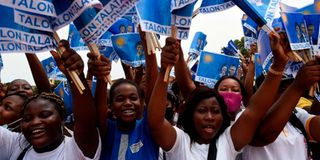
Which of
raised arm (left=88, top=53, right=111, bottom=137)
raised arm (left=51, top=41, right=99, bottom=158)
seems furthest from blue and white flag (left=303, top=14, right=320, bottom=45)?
raised arm (left=51, top=41, right=99, bottom=158)

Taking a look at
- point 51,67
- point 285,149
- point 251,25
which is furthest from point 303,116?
point 51,67

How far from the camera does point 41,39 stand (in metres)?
2.42

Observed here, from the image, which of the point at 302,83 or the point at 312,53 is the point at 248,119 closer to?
the point at 302,83

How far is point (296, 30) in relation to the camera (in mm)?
2668

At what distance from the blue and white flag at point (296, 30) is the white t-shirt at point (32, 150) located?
148 cm

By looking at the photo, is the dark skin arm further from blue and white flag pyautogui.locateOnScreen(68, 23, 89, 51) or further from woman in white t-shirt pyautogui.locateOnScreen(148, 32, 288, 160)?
woman in white t-shirt pyautogui.locateOnScreen(148, 32, 288, 160)

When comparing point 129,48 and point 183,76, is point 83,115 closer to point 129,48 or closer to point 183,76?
point 183,76

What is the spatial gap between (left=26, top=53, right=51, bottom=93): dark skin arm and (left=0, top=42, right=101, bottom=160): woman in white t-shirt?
746 mm


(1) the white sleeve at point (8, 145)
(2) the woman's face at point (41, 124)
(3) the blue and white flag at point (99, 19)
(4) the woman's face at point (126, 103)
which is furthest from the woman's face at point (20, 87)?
(3) the blue and white flag at point (99, 19)

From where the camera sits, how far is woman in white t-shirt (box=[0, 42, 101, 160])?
2.50 metres

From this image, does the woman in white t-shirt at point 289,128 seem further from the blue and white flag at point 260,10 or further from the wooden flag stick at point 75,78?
the wooden flag stick at point 75,78

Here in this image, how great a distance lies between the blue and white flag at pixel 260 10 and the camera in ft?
8.64

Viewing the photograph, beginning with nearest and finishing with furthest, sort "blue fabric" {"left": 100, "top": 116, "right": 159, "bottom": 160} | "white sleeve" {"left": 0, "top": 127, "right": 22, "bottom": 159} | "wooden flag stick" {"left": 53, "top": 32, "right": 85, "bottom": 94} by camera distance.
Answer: "wooden flag stick" {"left": 53, "top": 32, "right": 85, "bottom": 94}, "blue fabric" {"left": 100, "top": 116, "right": 159, "bottom": 160}, "white sleeve" {"left": 0, "top": 127, "right": 22, "bottom": 159}

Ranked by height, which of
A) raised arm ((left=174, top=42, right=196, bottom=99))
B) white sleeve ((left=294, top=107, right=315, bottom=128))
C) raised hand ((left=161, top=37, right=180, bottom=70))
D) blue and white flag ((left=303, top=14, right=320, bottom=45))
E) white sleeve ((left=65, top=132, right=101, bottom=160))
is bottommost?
white sleeve ((left=65, top=132, right=101, bottom=160))
